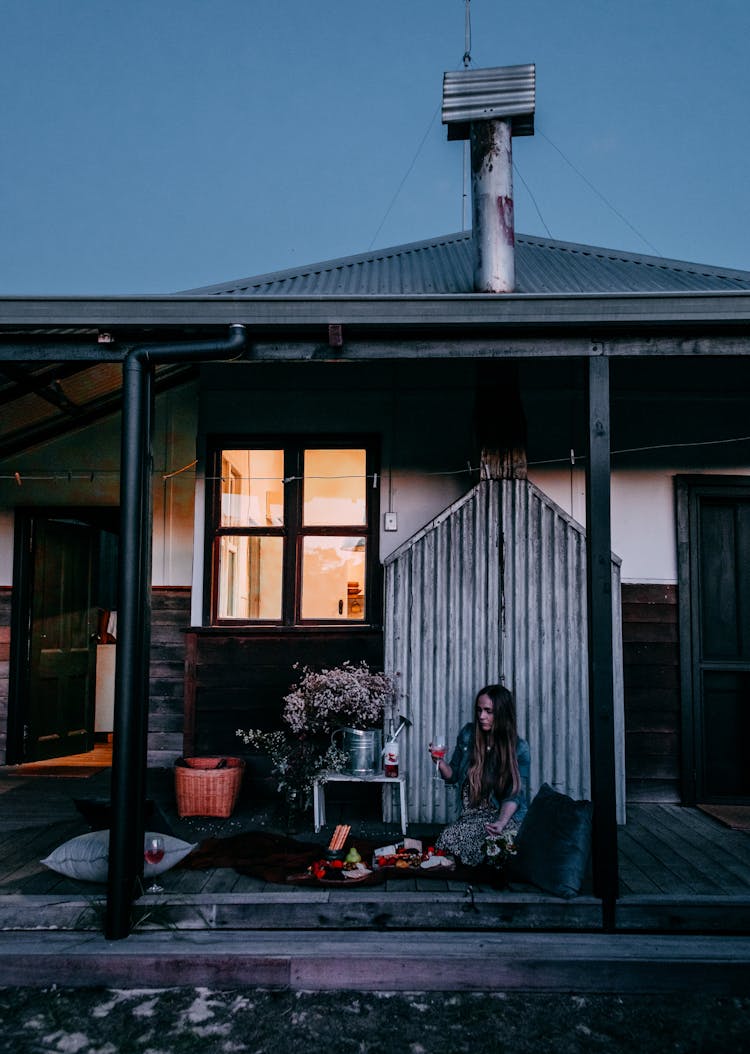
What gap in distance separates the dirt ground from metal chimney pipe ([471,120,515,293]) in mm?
4280

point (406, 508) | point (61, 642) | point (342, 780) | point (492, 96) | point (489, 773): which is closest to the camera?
point (489, 773)

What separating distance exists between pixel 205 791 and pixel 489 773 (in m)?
2.18

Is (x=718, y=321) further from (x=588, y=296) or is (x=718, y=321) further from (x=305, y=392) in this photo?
(x=305, y=392)

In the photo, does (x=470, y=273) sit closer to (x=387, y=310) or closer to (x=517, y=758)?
(x=387, y=310)

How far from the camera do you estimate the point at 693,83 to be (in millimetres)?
38469

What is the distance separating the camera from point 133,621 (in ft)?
12.2

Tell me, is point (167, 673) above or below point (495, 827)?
above

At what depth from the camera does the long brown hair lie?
4391mm

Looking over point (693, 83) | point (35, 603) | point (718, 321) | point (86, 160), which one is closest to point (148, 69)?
point (86, 160)

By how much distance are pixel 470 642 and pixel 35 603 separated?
4.53 m

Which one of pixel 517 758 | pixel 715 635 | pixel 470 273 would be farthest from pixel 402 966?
pixel 470 273

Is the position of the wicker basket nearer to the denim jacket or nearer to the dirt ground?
the denim jacket

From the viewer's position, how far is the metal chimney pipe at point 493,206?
17.0ft

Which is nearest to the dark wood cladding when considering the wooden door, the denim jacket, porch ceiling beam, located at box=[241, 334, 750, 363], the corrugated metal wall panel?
the corrugated metal wall panel
